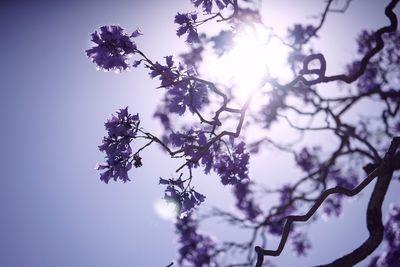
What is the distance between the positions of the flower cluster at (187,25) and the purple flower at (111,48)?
661 mm

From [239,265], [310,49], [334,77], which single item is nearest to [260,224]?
[239,265]

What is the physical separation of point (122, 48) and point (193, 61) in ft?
16.7

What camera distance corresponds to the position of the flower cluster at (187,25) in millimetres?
3879

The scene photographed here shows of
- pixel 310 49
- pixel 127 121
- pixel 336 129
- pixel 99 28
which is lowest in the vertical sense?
pixel 127 121

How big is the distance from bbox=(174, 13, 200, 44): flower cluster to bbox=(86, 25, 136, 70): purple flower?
0.66m

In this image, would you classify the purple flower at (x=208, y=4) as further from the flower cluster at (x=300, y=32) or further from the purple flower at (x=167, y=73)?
the flower cluster at (x=300, y=32)

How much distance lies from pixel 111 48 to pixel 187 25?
93 centimetres

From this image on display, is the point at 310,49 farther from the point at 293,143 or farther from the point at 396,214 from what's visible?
the point at 396,214

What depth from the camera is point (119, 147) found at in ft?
10.9

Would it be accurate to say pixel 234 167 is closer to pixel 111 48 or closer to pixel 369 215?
pixel 369 215

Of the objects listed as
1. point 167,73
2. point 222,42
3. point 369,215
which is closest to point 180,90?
point 167,73

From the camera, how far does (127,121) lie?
3363mm

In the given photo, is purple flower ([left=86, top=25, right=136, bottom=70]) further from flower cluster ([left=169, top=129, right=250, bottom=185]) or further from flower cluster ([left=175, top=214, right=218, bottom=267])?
flower cluster ([left=175, top=214, right=218, bottom=267])

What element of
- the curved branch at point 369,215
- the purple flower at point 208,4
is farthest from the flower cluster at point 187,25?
the curved branch at point 369,215
